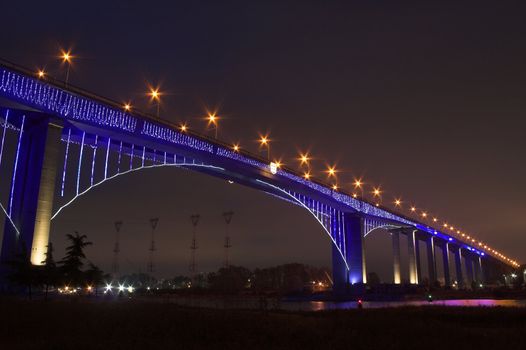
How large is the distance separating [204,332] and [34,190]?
76.0ft

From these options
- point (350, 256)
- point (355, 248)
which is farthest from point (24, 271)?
point (355, 248)

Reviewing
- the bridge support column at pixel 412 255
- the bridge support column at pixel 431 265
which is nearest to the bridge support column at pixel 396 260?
the bridge support column at pixel 412 255

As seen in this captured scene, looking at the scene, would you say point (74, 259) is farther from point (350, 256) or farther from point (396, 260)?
point (396, 260)

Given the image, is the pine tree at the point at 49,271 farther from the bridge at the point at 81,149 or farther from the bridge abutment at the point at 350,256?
the bridge abutment at the point at 350,256

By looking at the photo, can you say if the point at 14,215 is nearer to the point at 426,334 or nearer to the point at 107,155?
the point at 107,155

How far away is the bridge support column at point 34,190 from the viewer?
37.1 metres

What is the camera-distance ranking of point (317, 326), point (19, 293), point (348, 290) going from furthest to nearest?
point (348, 290) → point (19, 293) → point (317, 326)

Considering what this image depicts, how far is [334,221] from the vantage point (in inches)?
3767

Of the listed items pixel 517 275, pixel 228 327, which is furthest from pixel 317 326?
pixel 517 275

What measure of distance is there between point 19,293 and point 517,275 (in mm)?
183456

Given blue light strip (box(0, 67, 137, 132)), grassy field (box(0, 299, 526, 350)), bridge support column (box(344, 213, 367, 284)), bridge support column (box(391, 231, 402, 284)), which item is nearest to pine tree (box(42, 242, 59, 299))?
grassy field (box(0, 299, 526, 350))

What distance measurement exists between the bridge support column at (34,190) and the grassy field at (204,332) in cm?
1141

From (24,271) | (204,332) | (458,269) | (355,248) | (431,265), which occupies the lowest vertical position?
(204,332)

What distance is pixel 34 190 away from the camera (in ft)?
124
